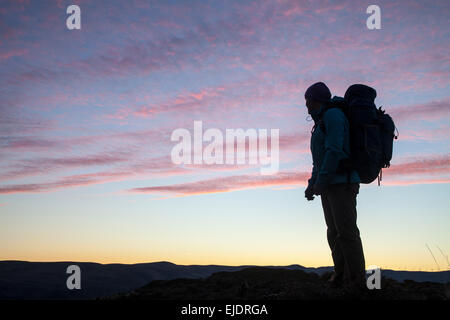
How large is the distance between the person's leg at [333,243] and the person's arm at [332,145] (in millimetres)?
657

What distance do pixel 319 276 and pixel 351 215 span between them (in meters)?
3.68

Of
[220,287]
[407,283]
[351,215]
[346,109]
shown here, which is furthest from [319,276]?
[346,109]

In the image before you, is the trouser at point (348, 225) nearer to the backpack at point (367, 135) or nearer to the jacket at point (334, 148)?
the jacket at point (334, 148)

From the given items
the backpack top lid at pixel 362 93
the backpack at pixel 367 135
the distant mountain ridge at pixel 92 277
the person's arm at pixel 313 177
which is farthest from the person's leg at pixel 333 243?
the distant mountain ridge at pixel 92 277

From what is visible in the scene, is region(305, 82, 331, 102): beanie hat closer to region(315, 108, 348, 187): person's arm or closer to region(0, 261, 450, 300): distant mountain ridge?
region(315, 108, 348, 187): person's arm

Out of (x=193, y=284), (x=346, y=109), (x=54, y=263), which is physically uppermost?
(x=346, y=109)

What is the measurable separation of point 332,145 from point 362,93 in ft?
3.02

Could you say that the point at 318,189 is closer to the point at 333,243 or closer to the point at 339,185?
the point at 339,185

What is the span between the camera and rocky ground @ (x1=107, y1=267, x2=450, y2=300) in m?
6.11

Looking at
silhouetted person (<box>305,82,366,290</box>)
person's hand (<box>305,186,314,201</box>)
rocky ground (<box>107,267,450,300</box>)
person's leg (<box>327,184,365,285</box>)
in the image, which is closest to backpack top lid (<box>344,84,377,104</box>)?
silhouetted person (<box>305,82,366,290</box>)

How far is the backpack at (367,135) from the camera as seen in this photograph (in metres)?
6.02
